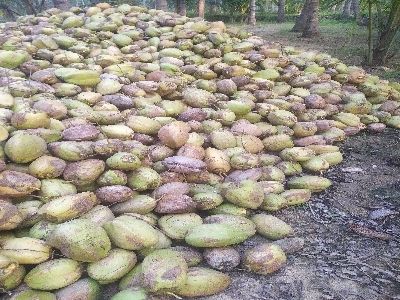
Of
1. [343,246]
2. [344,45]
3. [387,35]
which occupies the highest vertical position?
[387,35]

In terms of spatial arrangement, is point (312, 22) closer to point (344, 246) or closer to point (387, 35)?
point (387, 35)

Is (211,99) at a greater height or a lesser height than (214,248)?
greater

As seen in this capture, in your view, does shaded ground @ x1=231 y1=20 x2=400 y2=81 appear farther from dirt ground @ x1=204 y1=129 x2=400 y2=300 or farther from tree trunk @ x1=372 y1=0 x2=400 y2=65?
dirt ground @ x1=204 y1=129 x2=400 y2=300

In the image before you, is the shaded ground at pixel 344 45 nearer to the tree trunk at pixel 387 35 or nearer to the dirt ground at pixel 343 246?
the tree trunk at pixel 387 35

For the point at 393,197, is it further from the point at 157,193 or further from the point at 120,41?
the point at 120,41

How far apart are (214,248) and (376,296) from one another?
63cm

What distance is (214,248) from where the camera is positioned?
1564 mm

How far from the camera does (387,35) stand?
441cm

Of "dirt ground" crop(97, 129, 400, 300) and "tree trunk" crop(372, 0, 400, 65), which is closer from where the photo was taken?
"dirt ground" crop(97, 129, 400, 300)

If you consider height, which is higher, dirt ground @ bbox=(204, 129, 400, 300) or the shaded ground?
the shaded ground

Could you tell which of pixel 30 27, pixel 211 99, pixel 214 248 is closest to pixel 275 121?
pixel 211 99

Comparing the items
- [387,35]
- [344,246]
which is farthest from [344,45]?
[344,246]

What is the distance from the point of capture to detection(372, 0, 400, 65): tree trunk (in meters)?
4.21

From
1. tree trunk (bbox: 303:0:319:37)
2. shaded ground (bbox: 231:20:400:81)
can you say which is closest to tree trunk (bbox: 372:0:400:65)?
shaded ground (bbox: 231:20:400:81)
